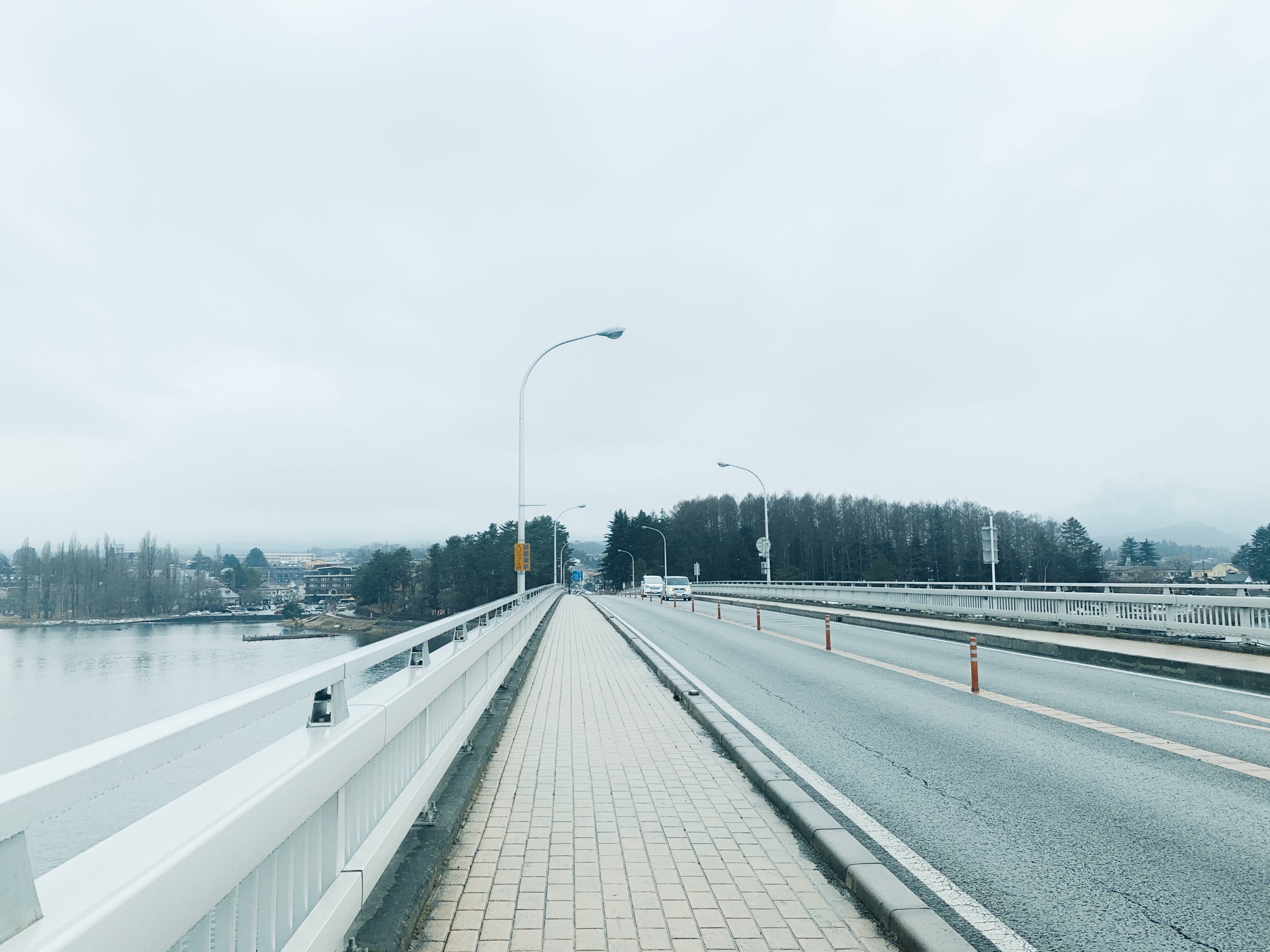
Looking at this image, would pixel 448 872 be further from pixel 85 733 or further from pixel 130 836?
pixel 85 733

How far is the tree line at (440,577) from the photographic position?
88562 mm

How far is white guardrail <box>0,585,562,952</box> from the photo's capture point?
1.42m

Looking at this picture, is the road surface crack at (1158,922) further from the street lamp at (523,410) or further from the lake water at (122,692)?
the street lamp at (523,410)

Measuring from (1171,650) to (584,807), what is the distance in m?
13.7

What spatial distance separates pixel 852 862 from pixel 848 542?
125m

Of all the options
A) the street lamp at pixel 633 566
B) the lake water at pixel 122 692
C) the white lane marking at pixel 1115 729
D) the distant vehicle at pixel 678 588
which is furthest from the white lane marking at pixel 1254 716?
the street lamp at pixel 633 566

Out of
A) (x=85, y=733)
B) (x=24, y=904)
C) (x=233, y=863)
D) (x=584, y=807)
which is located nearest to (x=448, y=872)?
(x=584, y=807)

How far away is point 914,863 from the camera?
4.79 metres

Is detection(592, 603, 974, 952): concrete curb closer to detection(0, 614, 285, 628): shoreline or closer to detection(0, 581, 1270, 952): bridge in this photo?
detection(0, 581, 1270, 952): bridge

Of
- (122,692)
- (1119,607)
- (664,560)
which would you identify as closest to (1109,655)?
(1119,607)

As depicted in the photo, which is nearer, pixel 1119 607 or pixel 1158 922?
pixel 1158 922

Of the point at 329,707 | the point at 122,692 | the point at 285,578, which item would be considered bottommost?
the point at 285,578

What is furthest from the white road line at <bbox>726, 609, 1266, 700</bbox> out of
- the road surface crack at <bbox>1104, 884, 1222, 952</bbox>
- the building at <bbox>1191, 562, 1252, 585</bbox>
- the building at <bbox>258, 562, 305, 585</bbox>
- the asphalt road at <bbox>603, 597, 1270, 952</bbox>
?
the building at <bbox>258, 562, 305, 585</bbox>

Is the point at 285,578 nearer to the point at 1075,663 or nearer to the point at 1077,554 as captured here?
the point at 1077,554
